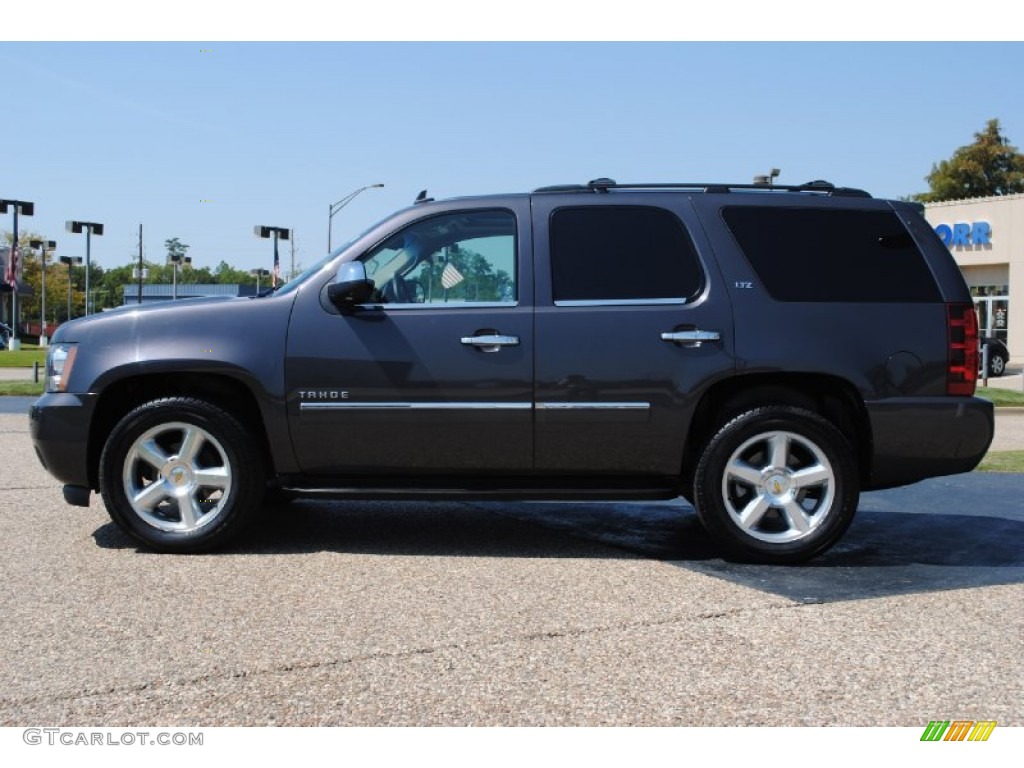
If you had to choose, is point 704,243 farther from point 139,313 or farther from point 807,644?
point 139,313

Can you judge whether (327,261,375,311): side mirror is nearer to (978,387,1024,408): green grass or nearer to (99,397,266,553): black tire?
(99,397,266,553): black tire

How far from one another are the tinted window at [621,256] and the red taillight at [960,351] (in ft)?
4.29

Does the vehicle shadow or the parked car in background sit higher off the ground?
the parked car in background

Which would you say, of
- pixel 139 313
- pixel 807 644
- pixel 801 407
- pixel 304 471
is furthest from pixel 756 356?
pixel 139 313

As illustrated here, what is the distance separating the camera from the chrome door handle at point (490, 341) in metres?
5.63

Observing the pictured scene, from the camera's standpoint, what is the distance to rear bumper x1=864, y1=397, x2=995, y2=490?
5.59m

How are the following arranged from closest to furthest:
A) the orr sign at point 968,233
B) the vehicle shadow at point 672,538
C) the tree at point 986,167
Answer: the vehicle shadow at point 672,538
the orr sign at point 968,233
the tree at point 986,167

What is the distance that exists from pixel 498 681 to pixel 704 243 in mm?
2935

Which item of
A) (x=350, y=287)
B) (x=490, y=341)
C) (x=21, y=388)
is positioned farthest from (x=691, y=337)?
(x=21, y=388)

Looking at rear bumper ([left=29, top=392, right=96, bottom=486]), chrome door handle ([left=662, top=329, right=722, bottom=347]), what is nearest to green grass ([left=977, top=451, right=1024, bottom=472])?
chrome door handle ([left=662, top=329, right=722, bottom=347])

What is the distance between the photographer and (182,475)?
5.79 meters

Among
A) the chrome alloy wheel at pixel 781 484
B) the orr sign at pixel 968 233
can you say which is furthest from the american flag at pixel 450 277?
the orr sign at pixel 968 233

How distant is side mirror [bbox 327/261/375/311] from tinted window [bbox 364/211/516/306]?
0.14 m

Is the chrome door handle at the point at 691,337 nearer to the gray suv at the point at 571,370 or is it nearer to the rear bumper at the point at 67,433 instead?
the gray suv at the point at 571,370
